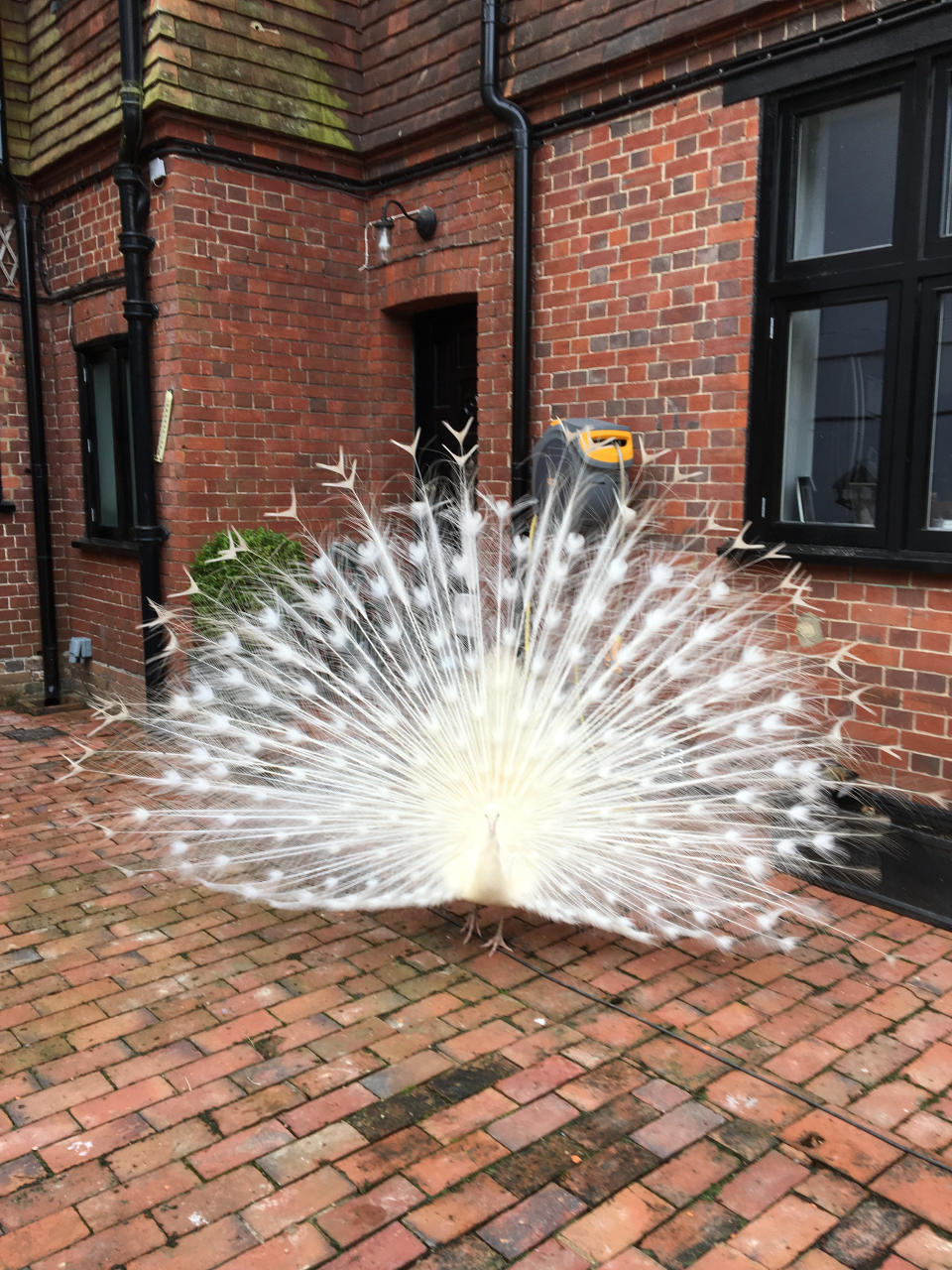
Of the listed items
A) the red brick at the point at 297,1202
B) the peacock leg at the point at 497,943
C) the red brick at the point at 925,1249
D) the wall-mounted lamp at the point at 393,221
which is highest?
the wall-mounted lamp at the point at 393,221

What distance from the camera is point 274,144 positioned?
6855 millimetres

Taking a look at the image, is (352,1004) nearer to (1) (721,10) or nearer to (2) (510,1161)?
(2) (510,1161)

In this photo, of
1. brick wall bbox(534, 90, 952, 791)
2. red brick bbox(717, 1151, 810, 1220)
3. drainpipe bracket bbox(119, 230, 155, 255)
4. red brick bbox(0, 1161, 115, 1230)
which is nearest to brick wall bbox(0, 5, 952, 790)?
brick wall bbox(534, 90, 952, 791)

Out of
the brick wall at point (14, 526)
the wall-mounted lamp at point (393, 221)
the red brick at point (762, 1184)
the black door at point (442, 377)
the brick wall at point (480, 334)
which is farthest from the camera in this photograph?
the brick wall at point (14, 526)

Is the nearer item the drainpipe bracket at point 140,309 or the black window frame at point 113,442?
the drainpipe bracket at point 140,309

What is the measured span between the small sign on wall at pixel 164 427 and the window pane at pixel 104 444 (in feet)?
3.98

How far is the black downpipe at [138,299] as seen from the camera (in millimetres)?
6414

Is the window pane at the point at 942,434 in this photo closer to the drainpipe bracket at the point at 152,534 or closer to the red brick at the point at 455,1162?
the red brick at the point at 455,1162

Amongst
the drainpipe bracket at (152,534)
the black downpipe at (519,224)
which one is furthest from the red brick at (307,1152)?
the drainpipe bracket at (152,534)

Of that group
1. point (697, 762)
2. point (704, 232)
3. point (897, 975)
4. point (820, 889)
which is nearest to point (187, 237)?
point (704, 232)

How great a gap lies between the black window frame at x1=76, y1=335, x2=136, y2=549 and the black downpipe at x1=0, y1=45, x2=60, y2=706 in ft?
1.30

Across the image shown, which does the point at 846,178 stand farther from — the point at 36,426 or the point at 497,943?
the point at 36,426

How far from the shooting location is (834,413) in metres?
4.84

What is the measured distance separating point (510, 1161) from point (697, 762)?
1568mm
